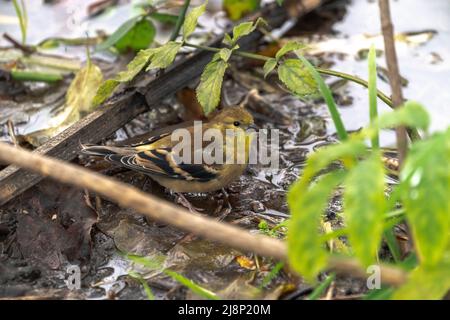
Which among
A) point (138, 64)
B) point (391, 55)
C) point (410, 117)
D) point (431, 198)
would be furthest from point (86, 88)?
point (431, 198)

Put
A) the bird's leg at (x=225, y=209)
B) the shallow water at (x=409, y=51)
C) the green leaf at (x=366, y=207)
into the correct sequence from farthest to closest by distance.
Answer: the shallow water at (x=409, y=51)
the bird's leg at (x=225, y=209)
the green leaf at (x=366, y=207)

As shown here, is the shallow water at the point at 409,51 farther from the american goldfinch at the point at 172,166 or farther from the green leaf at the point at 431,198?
the green leaf at the point at 431,198

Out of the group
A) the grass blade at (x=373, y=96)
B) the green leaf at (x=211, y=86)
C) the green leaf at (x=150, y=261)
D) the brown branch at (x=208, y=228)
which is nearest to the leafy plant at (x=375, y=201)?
the brown branch at (x=208, y=228)

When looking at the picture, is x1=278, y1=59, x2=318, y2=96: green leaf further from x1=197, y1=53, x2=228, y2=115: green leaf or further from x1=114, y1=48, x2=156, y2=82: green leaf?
x1=114, y1=48, x2=156, y2=82: green leaf

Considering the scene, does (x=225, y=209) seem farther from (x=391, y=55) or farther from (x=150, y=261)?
(x=391, y=55)

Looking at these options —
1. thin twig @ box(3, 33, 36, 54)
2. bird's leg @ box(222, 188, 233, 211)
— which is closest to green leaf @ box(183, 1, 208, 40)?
bird's leg @ box(222, 188, 233, 211)

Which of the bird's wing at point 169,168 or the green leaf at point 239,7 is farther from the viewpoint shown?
the green leaf at point 239,7

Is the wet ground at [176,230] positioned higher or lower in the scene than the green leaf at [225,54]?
lower
